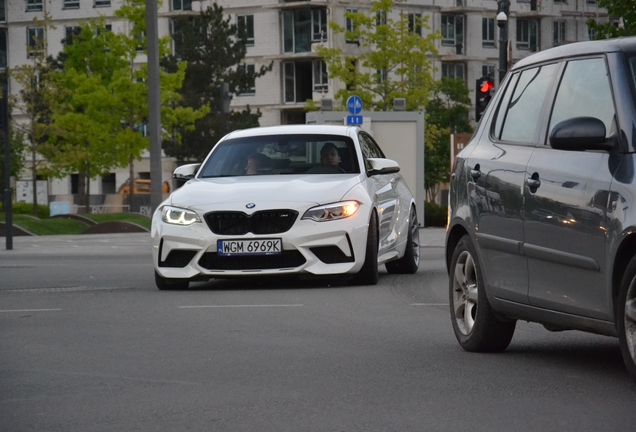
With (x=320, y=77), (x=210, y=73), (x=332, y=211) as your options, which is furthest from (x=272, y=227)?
(x=320, y=77)

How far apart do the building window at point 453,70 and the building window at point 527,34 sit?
553cm

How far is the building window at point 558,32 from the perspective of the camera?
314 ft

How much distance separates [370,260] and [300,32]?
242 feet

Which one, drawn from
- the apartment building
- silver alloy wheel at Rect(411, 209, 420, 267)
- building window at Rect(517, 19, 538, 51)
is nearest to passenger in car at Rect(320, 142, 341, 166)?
silver alloy wheel at Rect(411, 209, 420, 267)

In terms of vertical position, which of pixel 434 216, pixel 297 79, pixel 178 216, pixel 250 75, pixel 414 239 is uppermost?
pixel 250 75

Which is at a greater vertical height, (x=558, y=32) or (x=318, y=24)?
(x=318, y=24)

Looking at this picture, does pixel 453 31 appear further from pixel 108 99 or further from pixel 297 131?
pixel 297 131

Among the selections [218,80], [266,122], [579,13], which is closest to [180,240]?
[218,80]

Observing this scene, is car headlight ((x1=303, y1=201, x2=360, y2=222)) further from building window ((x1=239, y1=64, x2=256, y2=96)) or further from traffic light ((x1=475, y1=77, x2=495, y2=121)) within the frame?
building window ((x1=239, y1=64, x2=256, y2=96))

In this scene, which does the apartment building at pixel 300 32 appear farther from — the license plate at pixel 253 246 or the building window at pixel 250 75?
the license plate at pixel 253 246


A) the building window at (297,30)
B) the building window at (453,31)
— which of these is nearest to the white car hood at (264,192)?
the building window at (297,30)

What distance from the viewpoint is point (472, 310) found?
8445 millimetres

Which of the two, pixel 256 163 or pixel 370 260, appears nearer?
pixel 370 260

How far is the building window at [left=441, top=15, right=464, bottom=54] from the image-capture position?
3572 inches
